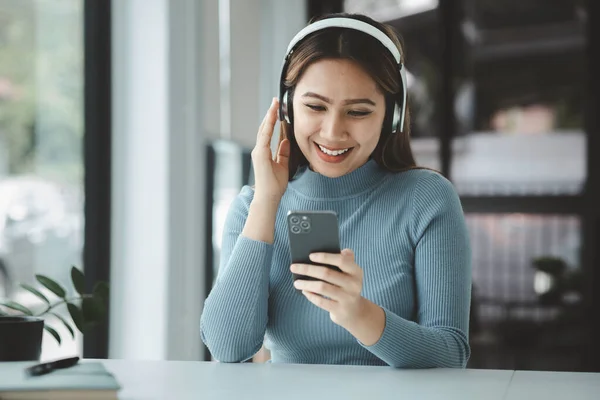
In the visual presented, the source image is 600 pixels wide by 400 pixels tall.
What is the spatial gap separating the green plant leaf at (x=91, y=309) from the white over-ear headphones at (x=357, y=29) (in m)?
0.50

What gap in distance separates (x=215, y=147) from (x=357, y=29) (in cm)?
202

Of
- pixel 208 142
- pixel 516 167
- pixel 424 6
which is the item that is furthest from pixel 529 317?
pixel 208 142

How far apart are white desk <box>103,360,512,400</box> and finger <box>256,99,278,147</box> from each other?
17.3 inches

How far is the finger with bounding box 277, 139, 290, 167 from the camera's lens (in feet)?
5.23

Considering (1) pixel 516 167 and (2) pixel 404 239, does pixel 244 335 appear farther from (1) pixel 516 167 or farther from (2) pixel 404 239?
(1) pixel 516 167

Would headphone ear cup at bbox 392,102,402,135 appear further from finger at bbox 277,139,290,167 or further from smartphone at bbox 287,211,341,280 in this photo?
smartphone at bbox 287,211,341,280

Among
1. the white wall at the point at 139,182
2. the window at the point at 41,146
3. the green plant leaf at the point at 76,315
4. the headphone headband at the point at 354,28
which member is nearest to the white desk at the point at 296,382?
the green plant leaf at the point at 76,315

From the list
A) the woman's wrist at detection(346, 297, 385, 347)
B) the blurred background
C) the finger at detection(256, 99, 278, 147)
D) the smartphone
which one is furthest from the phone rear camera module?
the blurred background

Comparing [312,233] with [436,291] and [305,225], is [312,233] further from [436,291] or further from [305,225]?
[436,291]

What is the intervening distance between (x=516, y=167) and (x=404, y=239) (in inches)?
144

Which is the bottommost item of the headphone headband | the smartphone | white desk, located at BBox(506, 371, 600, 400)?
white desk, located at BBox(506, 371, 600, 400)

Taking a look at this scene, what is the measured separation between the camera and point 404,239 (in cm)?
147

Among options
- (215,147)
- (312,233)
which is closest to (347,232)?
(312,233)

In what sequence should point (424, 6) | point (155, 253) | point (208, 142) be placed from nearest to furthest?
point (155, 253) < point (208, 142) < point (424, 6)
